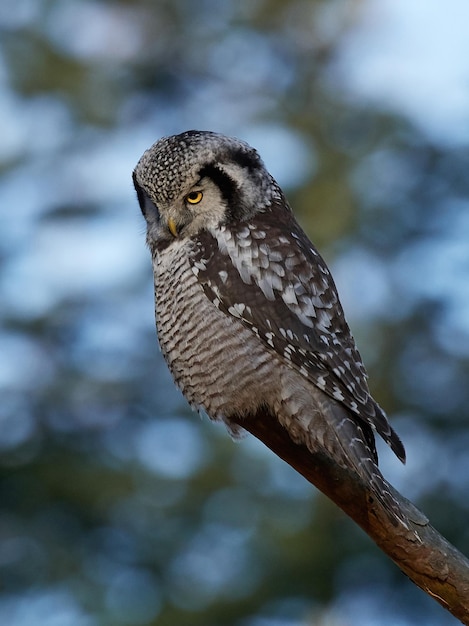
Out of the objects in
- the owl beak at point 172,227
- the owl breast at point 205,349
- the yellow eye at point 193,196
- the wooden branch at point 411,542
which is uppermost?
the yellow eye at point 193,196

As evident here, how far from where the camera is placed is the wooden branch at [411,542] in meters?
3.23

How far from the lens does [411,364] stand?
10.5 m

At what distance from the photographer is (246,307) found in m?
3.69

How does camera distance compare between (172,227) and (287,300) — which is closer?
(287,300)

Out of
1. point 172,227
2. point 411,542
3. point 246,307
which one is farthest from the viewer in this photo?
point 172,227

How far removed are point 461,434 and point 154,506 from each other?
314cm

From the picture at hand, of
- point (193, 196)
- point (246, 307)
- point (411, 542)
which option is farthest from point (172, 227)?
point (411, 542)

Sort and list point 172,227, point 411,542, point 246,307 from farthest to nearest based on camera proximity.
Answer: point 172,227 < point 246,307 < point 411,542

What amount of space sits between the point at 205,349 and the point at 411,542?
0.98 metres

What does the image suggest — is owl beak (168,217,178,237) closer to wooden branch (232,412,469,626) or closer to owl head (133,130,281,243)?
owl head (133,130,281,243)

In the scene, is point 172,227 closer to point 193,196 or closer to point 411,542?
point 193,196

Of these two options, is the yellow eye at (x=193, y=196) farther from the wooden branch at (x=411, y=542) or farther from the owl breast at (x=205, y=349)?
the wooden branch at (x=411, y=542)

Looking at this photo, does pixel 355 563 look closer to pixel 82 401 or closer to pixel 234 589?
pixel 234 589

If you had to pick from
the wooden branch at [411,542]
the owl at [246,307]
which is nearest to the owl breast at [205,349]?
the owl at [246,307]
